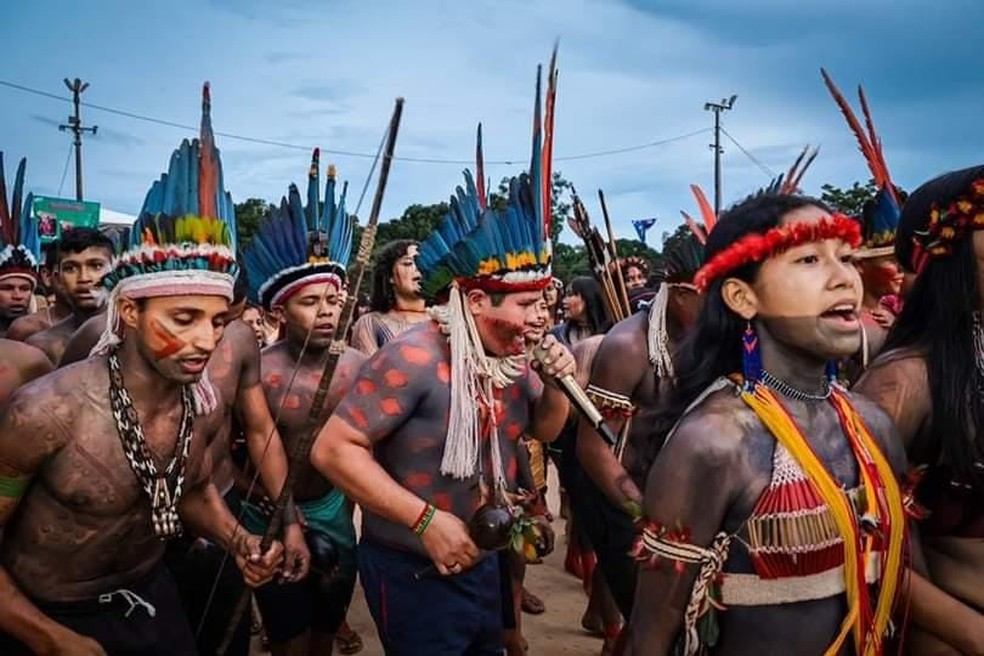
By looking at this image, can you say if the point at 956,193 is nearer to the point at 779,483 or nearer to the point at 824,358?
the point at 824,358

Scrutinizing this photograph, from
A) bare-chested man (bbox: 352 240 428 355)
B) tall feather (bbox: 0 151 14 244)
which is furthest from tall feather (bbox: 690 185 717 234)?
tall feather (bbox: 0 151 14 244)

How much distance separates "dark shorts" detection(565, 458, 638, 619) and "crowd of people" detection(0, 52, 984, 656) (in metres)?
0.03

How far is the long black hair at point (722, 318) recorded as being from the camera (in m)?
2.33

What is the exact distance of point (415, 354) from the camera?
3451mm

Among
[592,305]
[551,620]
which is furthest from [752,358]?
[592,305]

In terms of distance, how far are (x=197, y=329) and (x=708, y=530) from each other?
67.9 inches

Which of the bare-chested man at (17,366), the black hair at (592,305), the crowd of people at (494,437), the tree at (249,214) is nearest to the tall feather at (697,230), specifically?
the crowd of people at (494,437)

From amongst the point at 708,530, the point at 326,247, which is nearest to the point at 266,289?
the point at 326,247

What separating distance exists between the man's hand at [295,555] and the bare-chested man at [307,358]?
2.96ft

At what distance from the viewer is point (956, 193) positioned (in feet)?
9.06

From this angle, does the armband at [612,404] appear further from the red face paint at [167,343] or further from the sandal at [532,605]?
the sandal at [532,605]

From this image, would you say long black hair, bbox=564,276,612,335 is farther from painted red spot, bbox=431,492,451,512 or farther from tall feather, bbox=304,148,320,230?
painted red spot, bbox=431,492,451,512

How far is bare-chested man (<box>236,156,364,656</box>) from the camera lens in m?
4.47

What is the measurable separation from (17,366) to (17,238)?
2.89m
